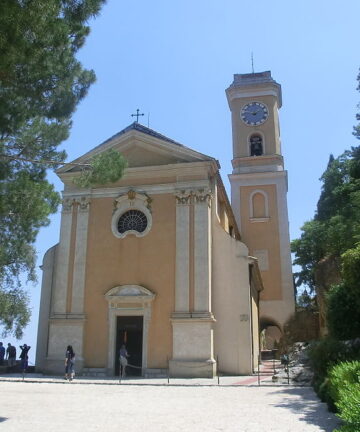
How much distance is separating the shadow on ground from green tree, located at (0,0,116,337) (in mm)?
7677

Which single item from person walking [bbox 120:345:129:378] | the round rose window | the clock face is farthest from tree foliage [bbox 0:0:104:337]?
the clock face

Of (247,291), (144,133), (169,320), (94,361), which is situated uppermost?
(144,133)

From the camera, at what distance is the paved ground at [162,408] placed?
8.80 meters

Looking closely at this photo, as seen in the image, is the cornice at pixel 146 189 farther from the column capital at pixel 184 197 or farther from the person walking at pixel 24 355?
the person walking at pixel 24 355

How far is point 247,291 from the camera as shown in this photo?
21312mm

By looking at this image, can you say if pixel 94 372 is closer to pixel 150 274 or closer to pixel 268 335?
pixel 150 274

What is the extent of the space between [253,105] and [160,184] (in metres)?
17.1

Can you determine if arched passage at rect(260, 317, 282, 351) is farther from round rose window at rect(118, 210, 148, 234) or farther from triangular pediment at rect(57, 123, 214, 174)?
triangular pediment at rect(57, 123, 214, 174)

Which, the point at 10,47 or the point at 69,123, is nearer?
the point at 10,47

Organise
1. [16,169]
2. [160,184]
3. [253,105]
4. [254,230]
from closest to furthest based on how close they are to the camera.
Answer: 1. [16,169]
2. [160,184]
3. [254,230]
4. [253,105]

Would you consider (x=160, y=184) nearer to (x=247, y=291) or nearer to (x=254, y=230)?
(x=247, y=291)

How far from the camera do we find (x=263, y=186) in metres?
34.8

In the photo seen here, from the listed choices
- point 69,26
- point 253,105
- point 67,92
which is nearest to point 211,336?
point 67,92

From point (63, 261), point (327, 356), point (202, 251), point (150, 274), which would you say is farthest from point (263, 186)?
point (327, 356)
